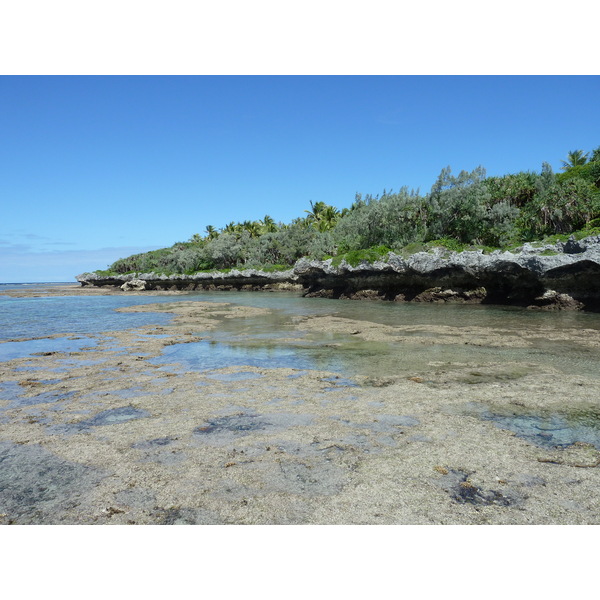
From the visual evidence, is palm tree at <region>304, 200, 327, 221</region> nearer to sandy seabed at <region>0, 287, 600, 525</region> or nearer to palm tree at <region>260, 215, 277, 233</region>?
palm tree at <region>260, 215, 277, 233</region>

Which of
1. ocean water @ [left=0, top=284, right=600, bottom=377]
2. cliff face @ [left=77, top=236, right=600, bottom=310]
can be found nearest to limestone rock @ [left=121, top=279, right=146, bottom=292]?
cliff face @ [left=77, top=236, right=600, bottom=310]

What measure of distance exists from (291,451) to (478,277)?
28198mm

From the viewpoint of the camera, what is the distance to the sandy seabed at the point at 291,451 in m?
4.31

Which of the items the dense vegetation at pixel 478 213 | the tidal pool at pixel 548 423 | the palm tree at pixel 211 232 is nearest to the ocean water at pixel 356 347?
the tidal pool at pixel 548 423

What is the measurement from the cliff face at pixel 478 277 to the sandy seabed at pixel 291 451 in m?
17.0

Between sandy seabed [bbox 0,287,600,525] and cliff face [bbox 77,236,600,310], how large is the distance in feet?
55.7

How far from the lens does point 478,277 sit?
3025 cm

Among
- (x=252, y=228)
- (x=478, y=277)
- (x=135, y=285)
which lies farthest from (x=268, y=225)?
(x=478, y=277)

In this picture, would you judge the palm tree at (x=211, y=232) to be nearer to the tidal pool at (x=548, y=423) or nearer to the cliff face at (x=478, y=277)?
the cliff face at (x=478, y=277)

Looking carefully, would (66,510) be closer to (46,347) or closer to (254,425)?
(254,425)

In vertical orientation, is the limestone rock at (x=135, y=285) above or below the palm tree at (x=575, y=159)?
below

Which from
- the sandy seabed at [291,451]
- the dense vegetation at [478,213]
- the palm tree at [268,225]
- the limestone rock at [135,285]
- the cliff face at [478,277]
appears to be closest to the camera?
the sandy seabed at [291,451]

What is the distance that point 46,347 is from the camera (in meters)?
15.7

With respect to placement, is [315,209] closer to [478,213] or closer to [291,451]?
[478,213]
